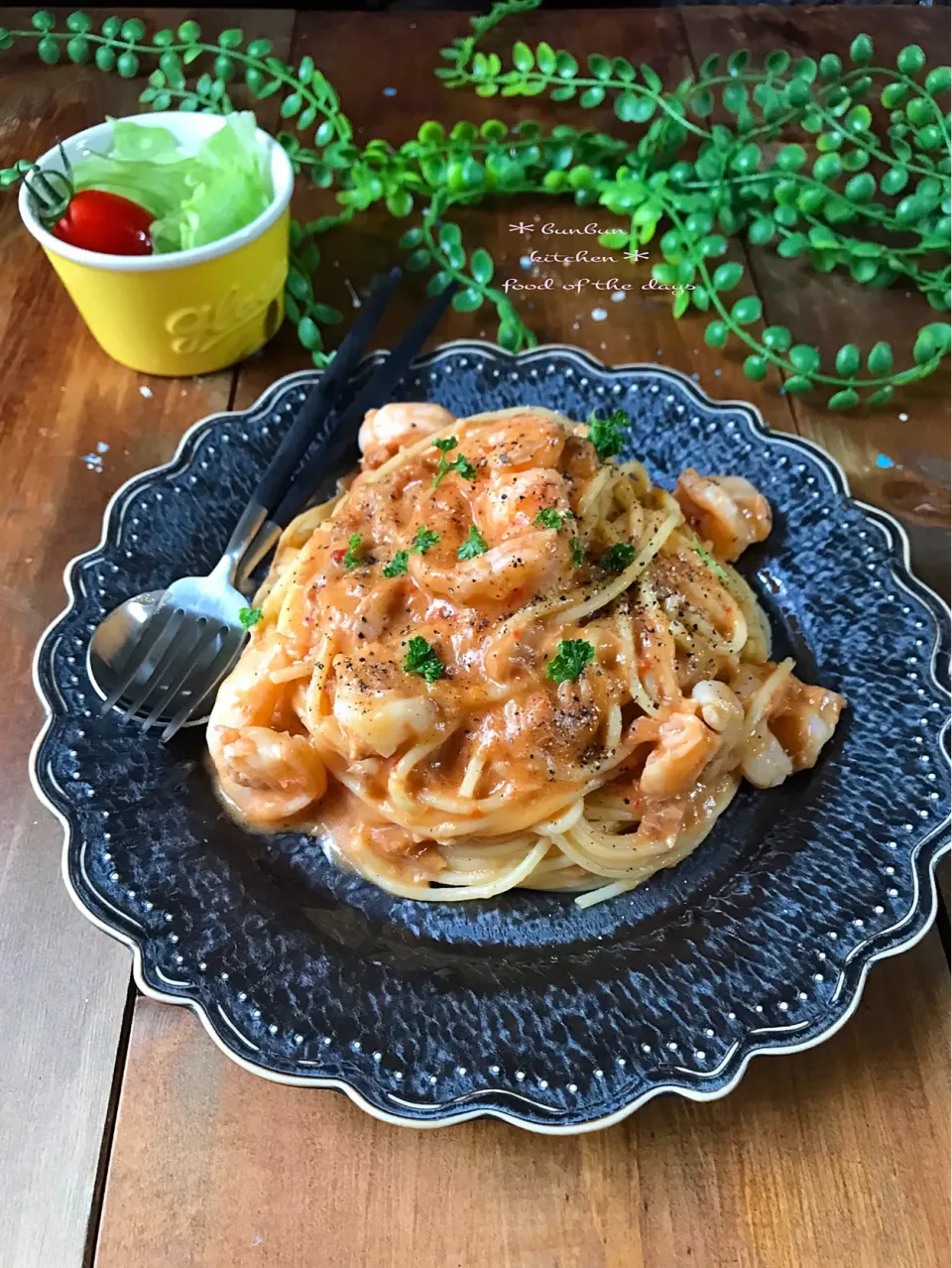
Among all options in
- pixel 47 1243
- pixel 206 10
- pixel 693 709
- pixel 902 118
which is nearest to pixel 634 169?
pixel 902 118

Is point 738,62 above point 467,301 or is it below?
above

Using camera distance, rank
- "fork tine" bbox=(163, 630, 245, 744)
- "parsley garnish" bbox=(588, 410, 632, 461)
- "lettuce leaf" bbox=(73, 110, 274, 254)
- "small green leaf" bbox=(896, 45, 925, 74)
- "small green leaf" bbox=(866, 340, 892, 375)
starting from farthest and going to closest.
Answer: "small green leaf" bbox=(896, 45, 925, 74), "small green leaf" bbox=(866, 340, 892, 375), "lettuce leaf" bbox=(73, 110, 274, 254), "parsley garnish" bbox=(588, 410, 632, 461), "fork tine" bbox=(163, 630, 245, 744)

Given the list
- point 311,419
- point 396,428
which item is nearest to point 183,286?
point 311,419

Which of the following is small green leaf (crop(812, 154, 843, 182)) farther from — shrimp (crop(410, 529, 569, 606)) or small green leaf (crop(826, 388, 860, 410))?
shrimp (crop(410, 529, 569, 606))

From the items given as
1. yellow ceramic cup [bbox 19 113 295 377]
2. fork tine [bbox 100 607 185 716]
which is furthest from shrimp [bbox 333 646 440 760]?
yellow ceramic cup [bbox 19 113 295 377]

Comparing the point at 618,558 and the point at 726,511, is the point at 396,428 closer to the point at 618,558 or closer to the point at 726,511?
the point at 618,558

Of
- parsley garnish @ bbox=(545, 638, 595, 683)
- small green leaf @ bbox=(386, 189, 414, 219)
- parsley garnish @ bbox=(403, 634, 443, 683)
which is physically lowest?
parsley garnish @ bbox=(545, 638, 595, 683)

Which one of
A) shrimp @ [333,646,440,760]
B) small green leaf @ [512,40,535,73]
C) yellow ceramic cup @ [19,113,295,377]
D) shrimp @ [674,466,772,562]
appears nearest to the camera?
shrimp @ [333,646,440,760]
